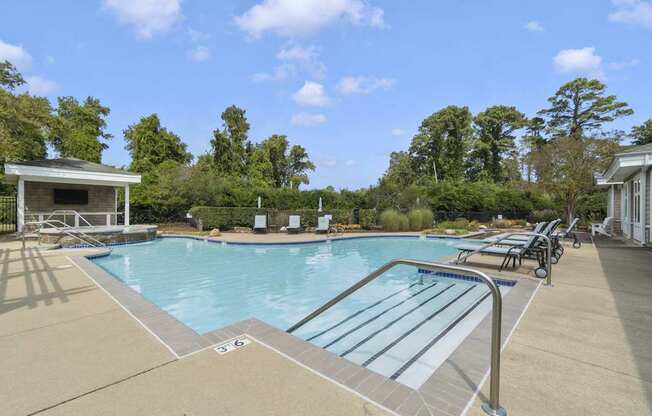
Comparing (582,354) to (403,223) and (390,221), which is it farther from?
(403,223)

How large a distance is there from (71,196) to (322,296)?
15867 millimetres

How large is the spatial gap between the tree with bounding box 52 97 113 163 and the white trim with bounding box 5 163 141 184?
32.7 ft

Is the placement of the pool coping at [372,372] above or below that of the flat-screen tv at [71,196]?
below

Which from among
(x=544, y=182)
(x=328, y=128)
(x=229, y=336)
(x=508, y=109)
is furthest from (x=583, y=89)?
(x=229, y=336)

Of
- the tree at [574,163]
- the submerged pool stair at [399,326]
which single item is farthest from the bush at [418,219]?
the submerged pool stair at [399,326]

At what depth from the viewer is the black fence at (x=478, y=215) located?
68.7ft

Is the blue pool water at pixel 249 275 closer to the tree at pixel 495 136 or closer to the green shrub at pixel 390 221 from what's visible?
the green shrub at pixel 390 221

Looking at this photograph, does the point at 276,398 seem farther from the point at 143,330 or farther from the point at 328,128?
the point at 328,128

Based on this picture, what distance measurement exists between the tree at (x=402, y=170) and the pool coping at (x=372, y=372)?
3286cm

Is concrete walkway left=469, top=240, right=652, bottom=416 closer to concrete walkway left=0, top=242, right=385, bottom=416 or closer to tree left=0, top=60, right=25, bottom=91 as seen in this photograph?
concrete walkway left=0, top=242, right=385, bottom=416

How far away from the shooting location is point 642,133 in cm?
3027

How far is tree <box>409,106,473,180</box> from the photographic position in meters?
32.0

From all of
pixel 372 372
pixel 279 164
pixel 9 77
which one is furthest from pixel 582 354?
pixel 279 164

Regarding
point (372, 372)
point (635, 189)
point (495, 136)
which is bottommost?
point (372, 372)
